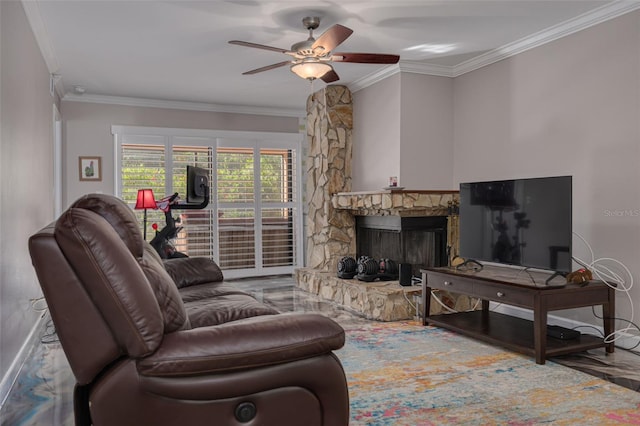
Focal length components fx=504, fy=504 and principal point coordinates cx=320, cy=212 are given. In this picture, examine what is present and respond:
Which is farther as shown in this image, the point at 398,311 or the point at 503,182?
the point at 398,311

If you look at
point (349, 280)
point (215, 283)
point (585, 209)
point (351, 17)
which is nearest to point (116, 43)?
point (351, 17)

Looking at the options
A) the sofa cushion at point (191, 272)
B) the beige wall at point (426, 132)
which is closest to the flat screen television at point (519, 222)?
→ the beige wall at point (426, 132)

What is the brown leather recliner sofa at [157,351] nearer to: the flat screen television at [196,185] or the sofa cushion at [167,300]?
the sofa cushion at [167,300]

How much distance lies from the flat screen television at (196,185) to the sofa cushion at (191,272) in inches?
72.0

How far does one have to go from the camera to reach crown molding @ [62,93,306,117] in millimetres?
6571

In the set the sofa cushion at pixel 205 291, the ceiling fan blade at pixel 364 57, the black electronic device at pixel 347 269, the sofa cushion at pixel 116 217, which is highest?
the ceiling fan blade at pixel 364 57

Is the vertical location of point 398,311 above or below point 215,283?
below

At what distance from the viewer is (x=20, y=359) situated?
3311mm

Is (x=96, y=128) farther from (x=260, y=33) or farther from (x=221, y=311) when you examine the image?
(x=221, y=311)

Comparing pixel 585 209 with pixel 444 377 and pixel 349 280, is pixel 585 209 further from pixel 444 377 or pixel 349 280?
Answer: pixel 349 280

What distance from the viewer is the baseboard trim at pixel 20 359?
8.99 ft

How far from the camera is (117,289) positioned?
1634 mm

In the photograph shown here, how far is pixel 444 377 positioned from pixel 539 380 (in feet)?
1.83

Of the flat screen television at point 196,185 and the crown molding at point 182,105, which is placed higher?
the crown molding at point 182,105
